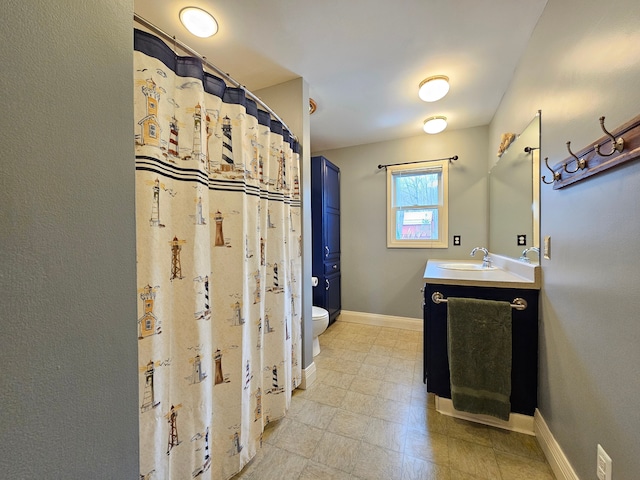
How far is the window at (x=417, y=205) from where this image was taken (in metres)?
2.95

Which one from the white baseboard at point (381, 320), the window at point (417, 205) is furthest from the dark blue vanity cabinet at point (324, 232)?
the window at point (417, 205)

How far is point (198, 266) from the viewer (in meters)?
1.01

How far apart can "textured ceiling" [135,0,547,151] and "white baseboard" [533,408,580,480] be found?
7.46 feet

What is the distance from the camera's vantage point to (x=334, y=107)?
7.76 feet

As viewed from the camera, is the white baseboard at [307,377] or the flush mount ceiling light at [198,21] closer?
the flush mount ceiling light at [198,21]

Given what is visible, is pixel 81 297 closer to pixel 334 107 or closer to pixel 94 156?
pixel 94 156

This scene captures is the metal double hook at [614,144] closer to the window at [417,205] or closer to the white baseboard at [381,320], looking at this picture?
the window at [417,205]

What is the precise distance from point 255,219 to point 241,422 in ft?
3.26

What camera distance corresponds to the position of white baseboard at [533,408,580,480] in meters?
1.10

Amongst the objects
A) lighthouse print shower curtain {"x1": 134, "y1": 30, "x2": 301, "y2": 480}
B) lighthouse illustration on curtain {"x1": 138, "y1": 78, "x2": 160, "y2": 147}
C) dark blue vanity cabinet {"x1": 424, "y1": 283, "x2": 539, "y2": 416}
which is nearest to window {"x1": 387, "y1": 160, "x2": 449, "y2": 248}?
dark blue vanity cabinet {"x1": 424, "y1": 283, "x2": 539, "y2": 416}

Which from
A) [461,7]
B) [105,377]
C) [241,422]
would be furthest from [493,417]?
[461,7]

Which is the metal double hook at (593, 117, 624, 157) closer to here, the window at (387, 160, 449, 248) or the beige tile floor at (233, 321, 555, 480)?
the beige tile floor at (233, 321, 555, 480)

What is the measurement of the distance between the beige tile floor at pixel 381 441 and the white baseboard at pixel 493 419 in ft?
0.11

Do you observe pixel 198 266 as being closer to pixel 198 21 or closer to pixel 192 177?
pixel 192 177
